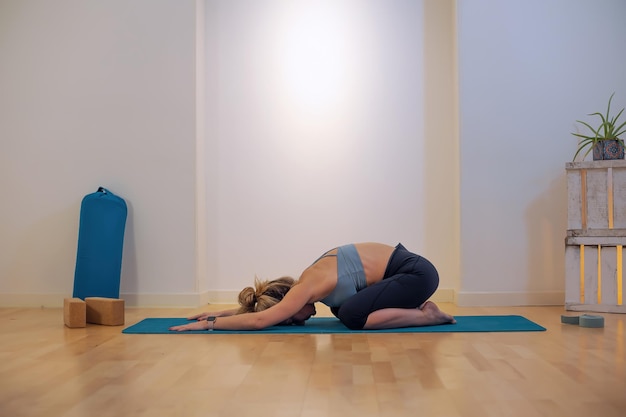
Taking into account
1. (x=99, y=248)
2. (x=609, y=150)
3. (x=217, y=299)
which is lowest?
(x=217, y=299)

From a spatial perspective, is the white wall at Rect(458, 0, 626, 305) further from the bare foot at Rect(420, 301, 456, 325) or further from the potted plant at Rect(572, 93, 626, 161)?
the bare foot at Rect(420, 301, 456, 325)

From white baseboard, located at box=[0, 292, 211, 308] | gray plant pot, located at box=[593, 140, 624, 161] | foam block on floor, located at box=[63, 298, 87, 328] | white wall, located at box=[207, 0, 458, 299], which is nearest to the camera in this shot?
foam block on floor, located at box=[63, 298, 87, 328]

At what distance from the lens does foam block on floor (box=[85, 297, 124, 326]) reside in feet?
13.9

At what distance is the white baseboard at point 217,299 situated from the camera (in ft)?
17.1

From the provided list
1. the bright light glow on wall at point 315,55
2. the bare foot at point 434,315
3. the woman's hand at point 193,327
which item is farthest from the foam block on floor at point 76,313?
the bright light glow on wall at point 315,55

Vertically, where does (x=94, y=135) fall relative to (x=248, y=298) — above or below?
A: above

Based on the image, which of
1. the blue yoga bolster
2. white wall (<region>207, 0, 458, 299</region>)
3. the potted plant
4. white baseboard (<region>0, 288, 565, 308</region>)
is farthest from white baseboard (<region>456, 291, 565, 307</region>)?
the blue yoga bolster

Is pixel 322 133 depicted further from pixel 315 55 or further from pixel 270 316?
pixel 270 316

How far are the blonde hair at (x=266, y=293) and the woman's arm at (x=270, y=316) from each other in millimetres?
42

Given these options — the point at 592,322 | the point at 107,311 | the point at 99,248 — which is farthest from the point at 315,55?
the point at 592,322

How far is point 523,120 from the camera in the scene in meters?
5.27

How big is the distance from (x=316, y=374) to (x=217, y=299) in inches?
123

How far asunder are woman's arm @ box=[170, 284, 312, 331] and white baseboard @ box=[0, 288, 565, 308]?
5.13 feet

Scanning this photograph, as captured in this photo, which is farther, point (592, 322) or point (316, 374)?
point (592, 322)
